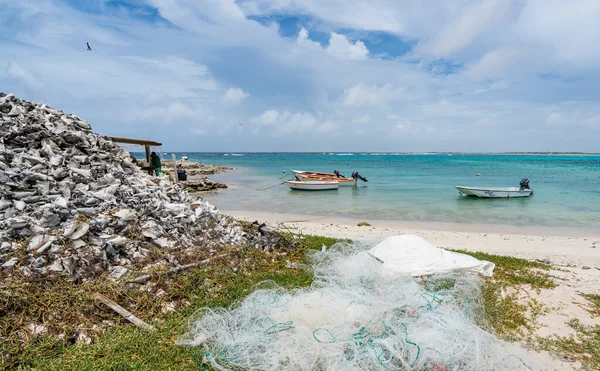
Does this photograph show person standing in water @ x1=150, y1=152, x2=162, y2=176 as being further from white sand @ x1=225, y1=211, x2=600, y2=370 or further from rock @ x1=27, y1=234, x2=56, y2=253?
rock @ x1=27, y1=234, x2=56, y2=253

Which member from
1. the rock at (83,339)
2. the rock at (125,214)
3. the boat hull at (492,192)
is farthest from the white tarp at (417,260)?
the boat hull at (492,192)

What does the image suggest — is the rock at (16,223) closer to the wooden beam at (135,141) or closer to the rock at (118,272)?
the rock at (118,272)

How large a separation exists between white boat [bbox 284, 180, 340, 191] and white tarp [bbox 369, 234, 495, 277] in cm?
2121

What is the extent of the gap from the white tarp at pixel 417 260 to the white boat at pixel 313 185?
2121cm

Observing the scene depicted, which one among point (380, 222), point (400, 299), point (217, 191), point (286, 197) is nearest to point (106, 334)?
point (400, 299)

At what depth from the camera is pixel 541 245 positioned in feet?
40.6

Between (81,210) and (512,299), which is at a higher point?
(81,210)

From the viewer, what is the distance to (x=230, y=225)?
936 cm

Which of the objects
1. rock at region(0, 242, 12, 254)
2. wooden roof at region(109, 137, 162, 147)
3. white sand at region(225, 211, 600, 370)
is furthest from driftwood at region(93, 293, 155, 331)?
wooden roof at region(109, 137, 162, 147)

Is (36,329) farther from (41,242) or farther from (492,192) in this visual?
(492,192)

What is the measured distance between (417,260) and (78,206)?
755 cm

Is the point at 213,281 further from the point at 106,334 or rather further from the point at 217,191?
the point at 217,191

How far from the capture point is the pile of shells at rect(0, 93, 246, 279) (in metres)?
5.82

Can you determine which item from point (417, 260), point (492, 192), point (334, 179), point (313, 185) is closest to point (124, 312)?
point (417, 260)
